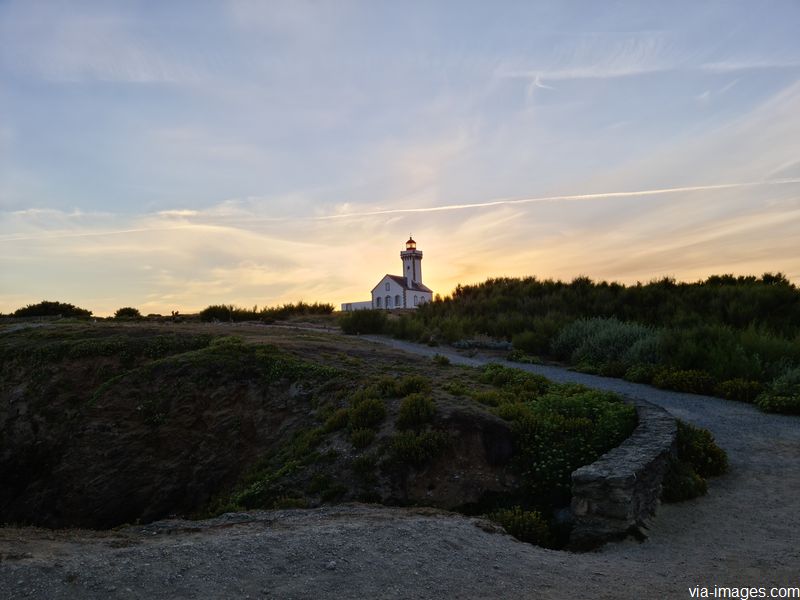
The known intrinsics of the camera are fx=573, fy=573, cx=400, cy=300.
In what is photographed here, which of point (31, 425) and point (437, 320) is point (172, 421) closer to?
point (31, 425)

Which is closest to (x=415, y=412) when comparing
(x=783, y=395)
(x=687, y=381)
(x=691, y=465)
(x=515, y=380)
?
(x=515, y=380)

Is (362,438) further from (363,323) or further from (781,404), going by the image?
(363,323)

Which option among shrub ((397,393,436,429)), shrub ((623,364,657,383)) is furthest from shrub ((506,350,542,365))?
shrub ((397,393,436,429))

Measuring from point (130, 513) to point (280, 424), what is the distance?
8.36ft

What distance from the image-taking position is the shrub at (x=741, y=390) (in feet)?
38.9

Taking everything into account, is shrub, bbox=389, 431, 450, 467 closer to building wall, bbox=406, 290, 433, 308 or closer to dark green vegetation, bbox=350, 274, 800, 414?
dark green vegetation, bbox=350, 274, 800, 414

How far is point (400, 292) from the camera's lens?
5656cm

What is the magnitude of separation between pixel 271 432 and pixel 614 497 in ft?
18.2

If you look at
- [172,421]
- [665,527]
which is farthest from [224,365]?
[665,527]

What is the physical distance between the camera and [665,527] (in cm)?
643

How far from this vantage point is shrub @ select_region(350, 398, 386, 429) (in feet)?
27.2

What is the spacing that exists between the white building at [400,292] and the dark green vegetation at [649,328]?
23723mm

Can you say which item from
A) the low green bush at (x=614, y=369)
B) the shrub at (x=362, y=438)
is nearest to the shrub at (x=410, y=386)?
the shrub at (x=362, y=438)

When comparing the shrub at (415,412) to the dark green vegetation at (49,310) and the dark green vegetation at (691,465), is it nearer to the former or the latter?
the dark green vegetation at (691,465)
